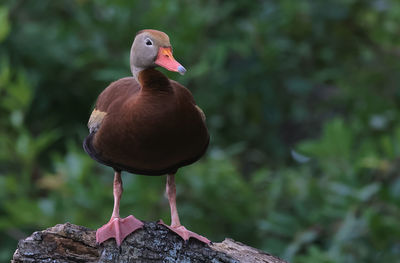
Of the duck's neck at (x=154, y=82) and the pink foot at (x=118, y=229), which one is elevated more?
the duck's neck at (x=154, y=82)

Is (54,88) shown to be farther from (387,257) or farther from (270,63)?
(387,257)

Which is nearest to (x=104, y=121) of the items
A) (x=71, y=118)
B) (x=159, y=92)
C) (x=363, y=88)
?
(x=159, y=92)

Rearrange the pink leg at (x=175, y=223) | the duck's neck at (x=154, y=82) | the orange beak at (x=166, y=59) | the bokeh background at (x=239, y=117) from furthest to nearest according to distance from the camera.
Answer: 1. the bokeh background at (x=239, y=117)
2. the pink leg at (x=175, y=223)
3. the duck's neck at (x=154, y=82)
4. the orange beak at (x=166, y=59)

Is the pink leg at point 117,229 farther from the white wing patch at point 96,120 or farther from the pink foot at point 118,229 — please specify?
the white wing patch at point 96,120

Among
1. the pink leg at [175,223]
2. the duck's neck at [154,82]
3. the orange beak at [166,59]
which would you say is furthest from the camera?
the pink leg at [175,223]

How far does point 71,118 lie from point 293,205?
8.58ft

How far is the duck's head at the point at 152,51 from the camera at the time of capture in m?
3.59

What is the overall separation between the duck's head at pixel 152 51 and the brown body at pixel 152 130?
71 mm

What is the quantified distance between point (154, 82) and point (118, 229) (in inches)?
31.4

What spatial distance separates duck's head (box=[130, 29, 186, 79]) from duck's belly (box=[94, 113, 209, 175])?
30cm

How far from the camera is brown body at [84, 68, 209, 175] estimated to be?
359 centimetres

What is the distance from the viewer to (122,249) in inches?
146

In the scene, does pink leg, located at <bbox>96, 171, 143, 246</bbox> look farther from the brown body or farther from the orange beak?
the orange beak

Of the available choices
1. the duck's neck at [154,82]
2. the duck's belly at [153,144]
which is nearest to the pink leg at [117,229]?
the duck's belly at [153,144]
